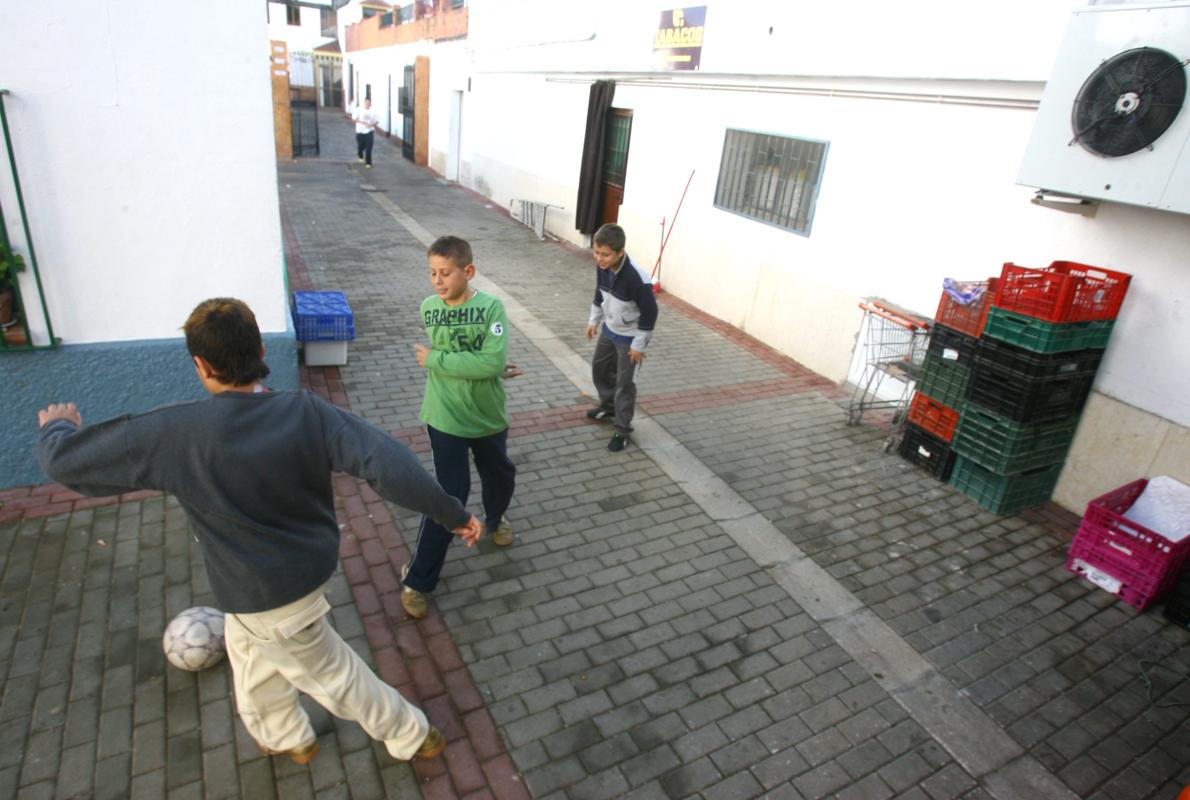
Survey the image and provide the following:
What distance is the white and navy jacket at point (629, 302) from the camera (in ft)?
17.6

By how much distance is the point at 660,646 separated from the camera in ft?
12.3

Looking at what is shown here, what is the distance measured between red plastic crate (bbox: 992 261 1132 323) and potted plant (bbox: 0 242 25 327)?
20.8ft

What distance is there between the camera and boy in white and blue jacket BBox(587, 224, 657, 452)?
527 centimetres

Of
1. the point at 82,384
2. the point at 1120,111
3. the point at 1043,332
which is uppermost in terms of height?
the point at 1120,111

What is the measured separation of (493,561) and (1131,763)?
340 centimetres

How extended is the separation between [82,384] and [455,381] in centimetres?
274

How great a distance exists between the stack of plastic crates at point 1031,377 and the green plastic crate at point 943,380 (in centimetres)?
8

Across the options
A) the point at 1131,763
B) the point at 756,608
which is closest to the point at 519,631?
the point at 756,608

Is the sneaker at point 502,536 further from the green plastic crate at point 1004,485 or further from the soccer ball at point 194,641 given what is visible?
the green plastic crate at point 1004,485

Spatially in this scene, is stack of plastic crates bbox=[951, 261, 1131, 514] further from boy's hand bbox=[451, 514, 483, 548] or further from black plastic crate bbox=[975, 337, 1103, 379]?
boy's hand bbox=[451, 514, 483, 548]

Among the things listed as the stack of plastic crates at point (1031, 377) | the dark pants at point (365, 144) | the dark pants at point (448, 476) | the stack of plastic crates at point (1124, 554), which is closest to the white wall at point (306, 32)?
the dark pants at point (365, 144)

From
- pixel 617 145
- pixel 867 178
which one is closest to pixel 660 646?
pixel 867 178

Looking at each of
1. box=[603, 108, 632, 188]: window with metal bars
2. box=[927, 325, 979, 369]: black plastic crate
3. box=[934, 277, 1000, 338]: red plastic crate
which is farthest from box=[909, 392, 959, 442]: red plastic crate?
box=[603, 108, 632, 188]: window with metal bars

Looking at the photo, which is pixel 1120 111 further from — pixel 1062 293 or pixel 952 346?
pixel 952 346
